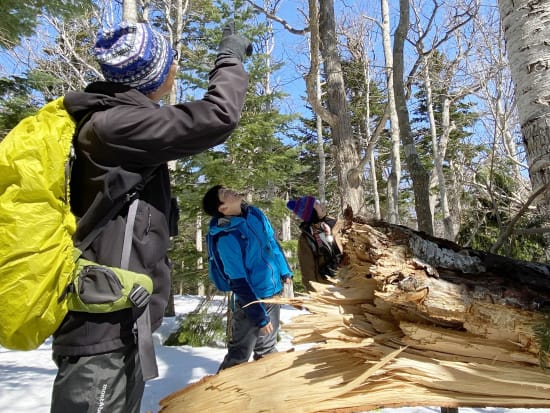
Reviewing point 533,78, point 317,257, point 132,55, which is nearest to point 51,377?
point 317,257

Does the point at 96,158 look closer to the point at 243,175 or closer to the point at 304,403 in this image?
the point at 304,403

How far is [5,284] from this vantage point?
116 centimetres

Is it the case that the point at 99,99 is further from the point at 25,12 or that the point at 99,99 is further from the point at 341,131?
the point at 25,12

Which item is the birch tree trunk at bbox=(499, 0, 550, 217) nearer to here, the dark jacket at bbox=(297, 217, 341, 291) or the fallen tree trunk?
the fallen tree trunk

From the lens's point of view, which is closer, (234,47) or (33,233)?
(33,233)

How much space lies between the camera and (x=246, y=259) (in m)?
3.54

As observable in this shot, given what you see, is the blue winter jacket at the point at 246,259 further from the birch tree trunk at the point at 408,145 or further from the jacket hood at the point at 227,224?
the birch tree trunk at the point at 408,145

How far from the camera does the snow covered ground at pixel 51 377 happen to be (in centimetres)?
356

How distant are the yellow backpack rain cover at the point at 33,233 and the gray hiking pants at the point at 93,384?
0.16 meters

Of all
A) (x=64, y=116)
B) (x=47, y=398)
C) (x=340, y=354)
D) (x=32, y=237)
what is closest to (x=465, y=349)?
(x=340, y=354)

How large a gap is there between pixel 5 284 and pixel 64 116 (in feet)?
2.10

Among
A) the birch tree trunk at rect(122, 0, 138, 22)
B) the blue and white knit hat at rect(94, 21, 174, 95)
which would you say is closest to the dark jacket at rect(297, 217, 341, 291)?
the blue and white knit hat at rect(94, 21, 174, 95)

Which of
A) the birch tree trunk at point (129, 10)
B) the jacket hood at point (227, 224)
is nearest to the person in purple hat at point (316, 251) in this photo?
the jacket hood at point (227, 224)

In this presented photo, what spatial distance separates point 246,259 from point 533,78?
2554 mm
